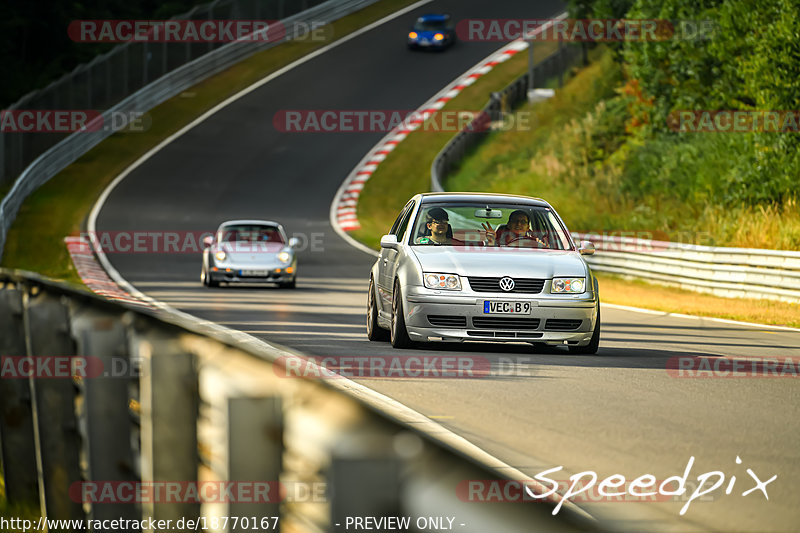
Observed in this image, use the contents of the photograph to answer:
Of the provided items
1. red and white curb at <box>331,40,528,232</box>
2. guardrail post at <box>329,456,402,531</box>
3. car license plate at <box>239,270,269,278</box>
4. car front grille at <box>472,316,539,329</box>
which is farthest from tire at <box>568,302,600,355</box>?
red and white curb at <box>331,40,528,232</box>

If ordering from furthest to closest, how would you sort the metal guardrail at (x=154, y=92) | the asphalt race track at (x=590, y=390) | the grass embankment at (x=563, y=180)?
the metal guardrail at (x=154, y=92) → the grass embankment at (x=563, y=180) → the asphalt race track at (x=590, y=390)

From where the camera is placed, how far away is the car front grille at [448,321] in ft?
40.9

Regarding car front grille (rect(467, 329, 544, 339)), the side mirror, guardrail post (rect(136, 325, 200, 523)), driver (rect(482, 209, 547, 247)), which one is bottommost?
car front grille (rect(467, 329, 544, 339))

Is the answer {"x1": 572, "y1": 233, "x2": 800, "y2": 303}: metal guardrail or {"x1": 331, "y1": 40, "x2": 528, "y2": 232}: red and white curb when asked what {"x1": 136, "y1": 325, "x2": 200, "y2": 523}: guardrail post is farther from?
{"x1": 331, "y1": 40, "x2": 528, "y2": 232}: red and white curb

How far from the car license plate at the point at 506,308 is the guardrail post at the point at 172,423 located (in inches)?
338

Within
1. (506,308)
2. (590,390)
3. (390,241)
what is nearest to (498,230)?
(390,241)

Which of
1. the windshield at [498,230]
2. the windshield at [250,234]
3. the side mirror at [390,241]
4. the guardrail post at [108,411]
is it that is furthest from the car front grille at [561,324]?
the windshield at [250,234]

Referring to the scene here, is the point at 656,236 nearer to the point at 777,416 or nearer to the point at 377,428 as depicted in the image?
the point at 777,416

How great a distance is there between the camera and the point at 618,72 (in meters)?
45.4

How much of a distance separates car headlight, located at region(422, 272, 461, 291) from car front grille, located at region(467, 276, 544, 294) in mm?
135

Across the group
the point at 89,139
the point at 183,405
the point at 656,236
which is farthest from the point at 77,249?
the point at 183,405

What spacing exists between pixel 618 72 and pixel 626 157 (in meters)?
8.01

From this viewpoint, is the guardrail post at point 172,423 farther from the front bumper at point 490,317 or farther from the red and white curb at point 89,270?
the red and white curb at point 89,270

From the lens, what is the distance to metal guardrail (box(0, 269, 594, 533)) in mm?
2307
